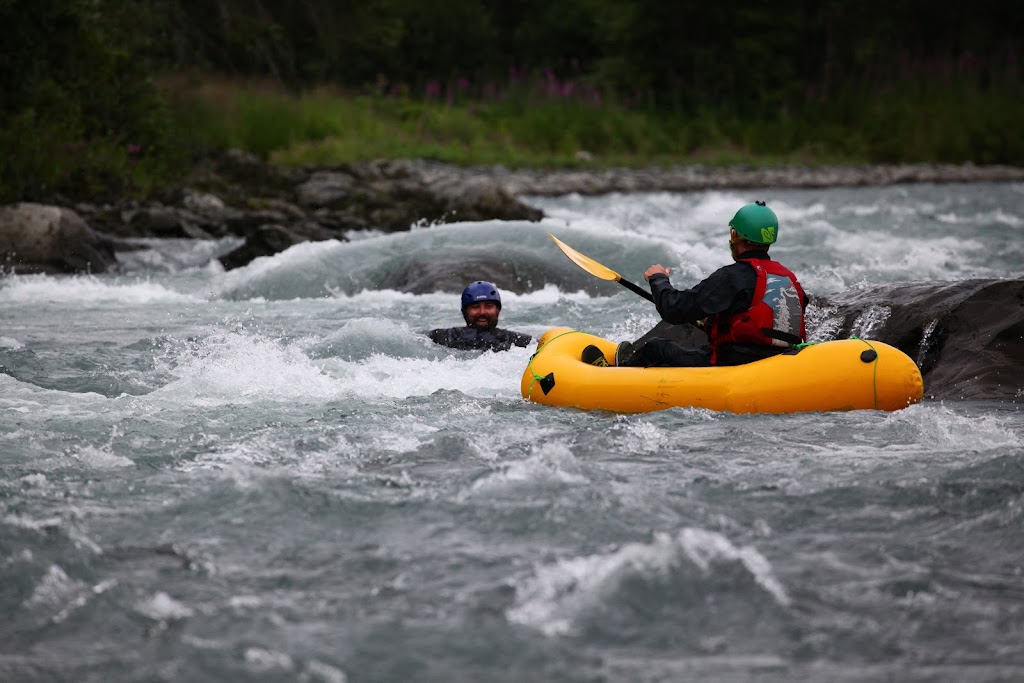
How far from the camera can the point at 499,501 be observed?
4398mm

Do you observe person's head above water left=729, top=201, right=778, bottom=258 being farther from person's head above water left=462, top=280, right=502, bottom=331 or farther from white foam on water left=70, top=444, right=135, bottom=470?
white foam on water left=70, top=444, right=135, bottom=470

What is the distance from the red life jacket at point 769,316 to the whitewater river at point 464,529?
1.88 feet

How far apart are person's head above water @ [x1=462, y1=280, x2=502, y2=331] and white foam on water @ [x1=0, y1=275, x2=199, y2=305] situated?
372cm

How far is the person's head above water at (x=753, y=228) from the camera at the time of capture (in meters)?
6.01

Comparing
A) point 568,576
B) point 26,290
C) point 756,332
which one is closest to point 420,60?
point 26,290

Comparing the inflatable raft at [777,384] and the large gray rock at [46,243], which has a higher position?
→ the large gray rock at [46,243]

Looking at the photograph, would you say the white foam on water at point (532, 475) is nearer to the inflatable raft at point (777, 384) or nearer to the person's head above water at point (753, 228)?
the inflatable raft at point (777, 384)

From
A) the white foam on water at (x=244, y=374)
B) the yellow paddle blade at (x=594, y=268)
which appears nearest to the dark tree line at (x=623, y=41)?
the white foam on water at (x=244, y=374)

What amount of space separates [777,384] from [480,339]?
93.3 inches

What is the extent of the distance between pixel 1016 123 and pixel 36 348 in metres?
21.8

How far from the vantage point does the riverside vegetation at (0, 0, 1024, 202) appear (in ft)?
53.7

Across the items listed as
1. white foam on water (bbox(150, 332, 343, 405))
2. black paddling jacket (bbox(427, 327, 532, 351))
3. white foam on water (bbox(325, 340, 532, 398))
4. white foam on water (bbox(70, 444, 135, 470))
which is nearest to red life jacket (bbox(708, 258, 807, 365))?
white foam on water (bbox(325, 340, 532, 398))

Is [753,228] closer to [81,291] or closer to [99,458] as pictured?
[99,458]

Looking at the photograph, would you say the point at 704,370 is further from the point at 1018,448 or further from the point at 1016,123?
the point at 1016,123
